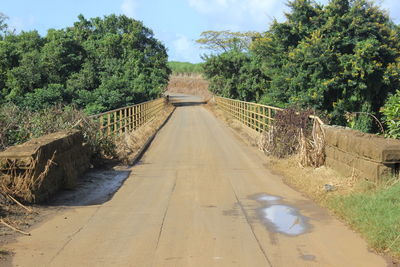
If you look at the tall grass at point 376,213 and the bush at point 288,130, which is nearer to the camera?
the tall grass at point 376,213

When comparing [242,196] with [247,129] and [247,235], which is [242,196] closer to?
[247,235]

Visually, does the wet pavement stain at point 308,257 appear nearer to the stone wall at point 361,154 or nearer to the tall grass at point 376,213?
the tall grass at point 376,213

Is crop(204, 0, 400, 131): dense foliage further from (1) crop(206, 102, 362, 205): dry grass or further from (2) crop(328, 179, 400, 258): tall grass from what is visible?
(2) crop(328, 179, 400, 258): tall grass

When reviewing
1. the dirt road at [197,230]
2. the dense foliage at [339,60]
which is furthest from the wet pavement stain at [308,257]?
the dense foliage at [339,60]

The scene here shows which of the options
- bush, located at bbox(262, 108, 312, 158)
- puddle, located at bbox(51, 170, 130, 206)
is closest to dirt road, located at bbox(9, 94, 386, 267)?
puddle, located at bbox(51, 170, 130, 206)

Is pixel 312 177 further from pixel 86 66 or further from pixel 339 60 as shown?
pixel 86 66

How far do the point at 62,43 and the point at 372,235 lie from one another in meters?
42.0

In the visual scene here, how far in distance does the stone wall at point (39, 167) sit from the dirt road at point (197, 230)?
730 mm

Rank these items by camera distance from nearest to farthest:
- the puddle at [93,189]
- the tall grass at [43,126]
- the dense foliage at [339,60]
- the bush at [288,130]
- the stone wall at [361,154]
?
1. the stone wall at [361,154]
2. the puddle at [93,189]
3. the tall grass at [43,126]
4. the bush at [288,130]
5. the dense foliage at [339,60]

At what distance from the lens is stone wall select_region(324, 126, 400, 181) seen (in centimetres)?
757

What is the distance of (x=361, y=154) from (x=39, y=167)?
559 centimetres

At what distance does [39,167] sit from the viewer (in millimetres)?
7969

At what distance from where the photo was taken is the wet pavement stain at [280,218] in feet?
22.0

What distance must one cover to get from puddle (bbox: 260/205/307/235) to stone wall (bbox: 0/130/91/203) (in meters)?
3.75
